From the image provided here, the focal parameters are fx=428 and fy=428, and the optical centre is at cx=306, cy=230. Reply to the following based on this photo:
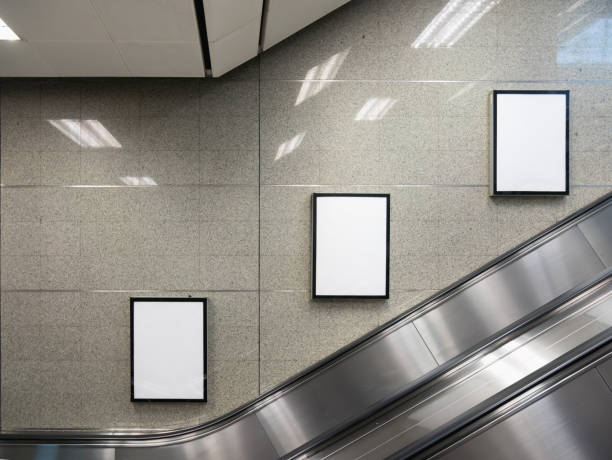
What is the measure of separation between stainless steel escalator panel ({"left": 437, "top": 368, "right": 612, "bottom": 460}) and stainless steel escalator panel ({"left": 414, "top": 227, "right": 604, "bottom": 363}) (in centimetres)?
184

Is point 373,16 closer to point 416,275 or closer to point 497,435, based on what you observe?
point 416,275

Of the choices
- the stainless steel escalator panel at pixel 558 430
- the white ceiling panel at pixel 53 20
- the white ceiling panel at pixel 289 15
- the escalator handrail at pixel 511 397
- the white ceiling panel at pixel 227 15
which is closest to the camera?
the stainless steel escalator panel at pixel 558 430

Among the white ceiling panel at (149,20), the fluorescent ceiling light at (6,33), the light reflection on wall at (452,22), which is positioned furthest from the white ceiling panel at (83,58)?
the light reflection on wall at (452,22)

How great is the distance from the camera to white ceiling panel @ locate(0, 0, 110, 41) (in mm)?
2505

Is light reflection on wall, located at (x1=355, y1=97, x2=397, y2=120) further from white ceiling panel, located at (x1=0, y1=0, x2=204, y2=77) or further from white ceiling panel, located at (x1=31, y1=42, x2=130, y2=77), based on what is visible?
white ceiling panel, located at (x1=31, y1=42, x2=130, y2=77)

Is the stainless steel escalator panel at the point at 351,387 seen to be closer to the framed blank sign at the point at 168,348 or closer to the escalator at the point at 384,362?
the escalator at the point at 384,362

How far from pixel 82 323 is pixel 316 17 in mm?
3251

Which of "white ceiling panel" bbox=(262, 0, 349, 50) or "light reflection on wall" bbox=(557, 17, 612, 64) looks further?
"light reflection on wall" bbox=(557, 17, 612, 64)

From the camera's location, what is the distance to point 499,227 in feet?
12.2

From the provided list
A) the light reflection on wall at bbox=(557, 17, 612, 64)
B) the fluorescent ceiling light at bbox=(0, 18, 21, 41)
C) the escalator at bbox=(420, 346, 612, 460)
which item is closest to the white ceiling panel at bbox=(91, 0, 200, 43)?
the fluorescent ceiling light at bbox=(0, 18, 21, 41)

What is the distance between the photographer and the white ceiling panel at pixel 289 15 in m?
3.23

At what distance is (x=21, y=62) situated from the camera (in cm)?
321

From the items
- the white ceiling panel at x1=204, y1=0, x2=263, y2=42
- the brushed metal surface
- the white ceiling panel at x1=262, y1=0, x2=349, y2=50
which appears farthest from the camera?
the brushed metal surface

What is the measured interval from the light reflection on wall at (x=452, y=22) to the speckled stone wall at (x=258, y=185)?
0.02 meters
